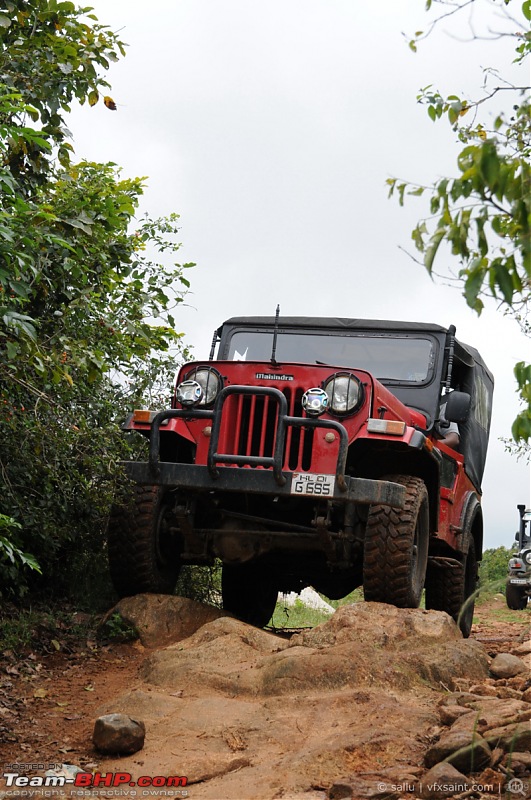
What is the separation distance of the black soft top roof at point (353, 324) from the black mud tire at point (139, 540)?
1954mm

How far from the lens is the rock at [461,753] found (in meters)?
3.69

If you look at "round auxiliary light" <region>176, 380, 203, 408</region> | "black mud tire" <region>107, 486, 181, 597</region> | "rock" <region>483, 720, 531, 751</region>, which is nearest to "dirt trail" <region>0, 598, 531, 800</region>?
"rock" <region>483, 720, 531, 751</region>

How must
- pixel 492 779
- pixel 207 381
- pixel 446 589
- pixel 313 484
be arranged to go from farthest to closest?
pixel 446 589, pixel 207 381, pixel 313 484, pixel 492 779

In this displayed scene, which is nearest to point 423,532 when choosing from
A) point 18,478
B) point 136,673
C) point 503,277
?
point 136,673

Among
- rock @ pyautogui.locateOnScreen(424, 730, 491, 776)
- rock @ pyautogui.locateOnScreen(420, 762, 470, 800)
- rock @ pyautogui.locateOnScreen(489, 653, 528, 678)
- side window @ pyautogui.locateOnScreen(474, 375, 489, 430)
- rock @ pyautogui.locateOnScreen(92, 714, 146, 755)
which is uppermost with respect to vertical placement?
side window @ pyautogui.locateOnScreen(474, 375, 489, 430)

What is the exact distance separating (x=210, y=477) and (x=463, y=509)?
2954mm

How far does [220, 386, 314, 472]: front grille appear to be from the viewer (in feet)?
20.6

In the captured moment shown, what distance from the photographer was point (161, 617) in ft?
22.0

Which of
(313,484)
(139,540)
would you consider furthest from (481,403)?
(139,540)

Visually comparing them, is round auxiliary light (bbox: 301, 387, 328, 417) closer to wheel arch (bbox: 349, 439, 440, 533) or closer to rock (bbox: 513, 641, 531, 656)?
wheel arch (bbox: 349, 439, 440, 533)

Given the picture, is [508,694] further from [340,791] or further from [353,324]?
[353,324]

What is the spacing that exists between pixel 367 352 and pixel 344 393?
156cm

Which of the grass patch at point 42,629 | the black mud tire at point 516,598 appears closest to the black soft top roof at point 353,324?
the grass patch at point 42,629

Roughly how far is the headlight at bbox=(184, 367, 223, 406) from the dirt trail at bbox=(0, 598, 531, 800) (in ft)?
4.92
